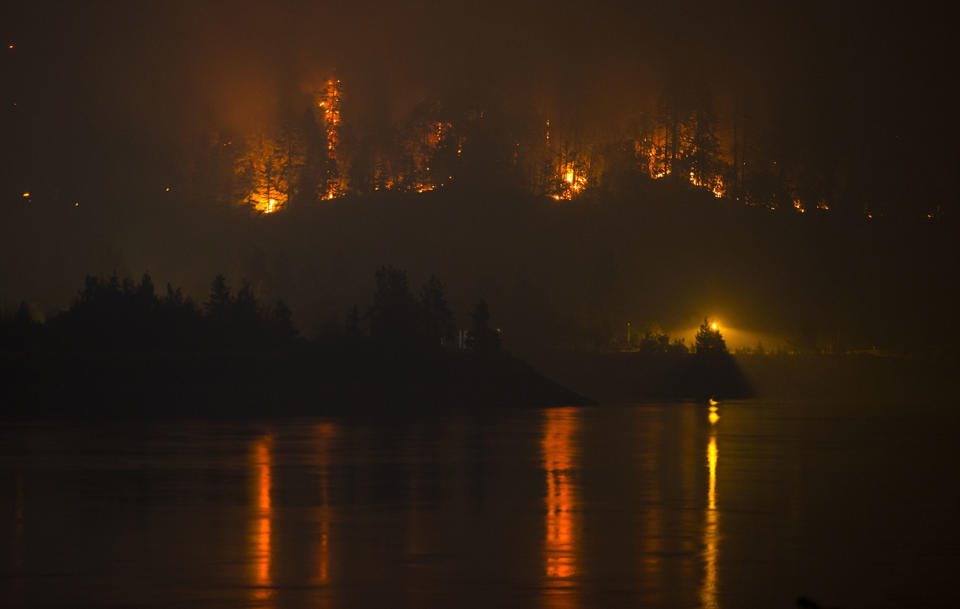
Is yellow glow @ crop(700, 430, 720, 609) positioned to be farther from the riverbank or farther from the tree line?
the tree line

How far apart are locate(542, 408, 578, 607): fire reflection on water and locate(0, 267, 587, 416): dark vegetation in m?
27.5

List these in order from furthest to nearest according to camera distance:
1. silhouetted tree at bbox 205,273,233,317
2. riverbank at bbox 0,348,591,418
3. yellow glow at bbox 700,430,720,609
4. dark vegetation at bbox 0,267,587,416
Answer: silhouetted tree at bbox 205,273,233,317
dark vegetation at bbox 0,267,587,416
riverbank at bbox 0,348,591,418
yellow glow at bbox 700,430,720,609

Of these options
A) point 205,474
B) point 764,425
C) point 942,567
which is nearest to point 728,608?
point 942,567

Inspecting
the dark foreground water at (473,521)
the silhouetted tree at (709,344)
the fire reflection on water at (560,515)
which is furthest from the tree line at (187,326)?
the silhouetted tree at (709,344)

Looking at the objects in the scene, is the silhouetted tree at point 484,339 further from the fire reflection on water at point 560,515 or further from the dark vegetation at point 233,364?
the fire reflection on water at point 560,515

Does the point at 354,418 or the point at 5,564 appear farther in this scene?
the point at 354,418

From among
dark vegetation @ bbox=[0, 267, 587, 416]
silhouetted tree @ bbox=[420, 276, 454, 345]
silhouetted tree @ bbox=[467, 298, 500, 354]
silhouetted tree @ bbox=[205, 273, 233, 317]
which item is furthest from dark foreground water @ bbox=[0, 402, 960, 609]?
silhouetted tree @ bbox=[420, 276, 454, 345]

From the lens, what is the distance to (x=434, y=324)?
118m

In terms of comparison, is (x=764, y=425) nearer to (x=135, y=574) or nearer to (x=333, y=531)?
(x=333, y=531)

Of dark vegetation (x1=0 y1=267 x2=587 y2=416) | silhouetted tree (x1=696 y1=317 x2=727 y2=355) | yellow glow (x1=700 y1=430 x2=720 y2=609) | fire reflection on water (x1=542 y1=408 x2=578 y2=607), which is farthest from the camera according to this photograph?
silhouetted tree (x1=696 y1=317 x2=727 y2=355)

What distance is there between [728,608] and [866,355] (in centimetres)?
16531

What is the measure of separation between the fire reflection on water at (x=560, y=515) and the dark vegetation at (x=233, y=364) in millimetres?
27492

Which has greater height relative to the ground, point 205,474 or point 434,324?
point 434,324

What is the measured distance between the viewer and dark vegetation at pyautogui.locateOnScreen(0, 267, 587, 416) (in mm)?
94312
